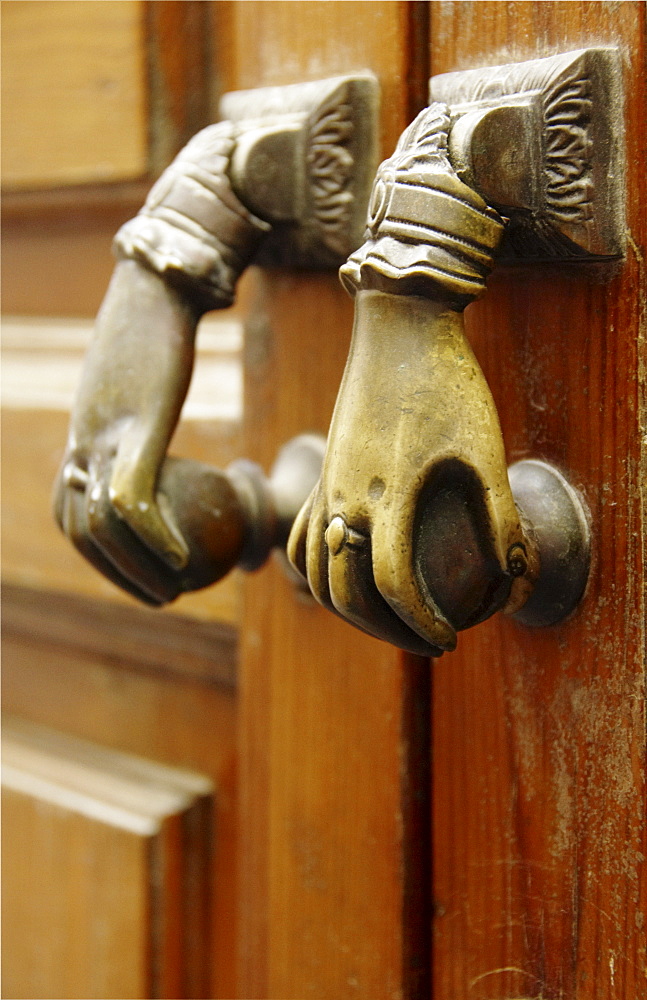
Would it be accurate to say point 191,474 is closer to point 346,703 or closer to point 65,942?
point 346,703

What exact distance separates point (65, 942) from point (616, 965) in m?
0.30

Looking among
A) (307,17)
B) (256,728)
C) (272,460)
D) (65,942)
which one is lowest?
(65,942)

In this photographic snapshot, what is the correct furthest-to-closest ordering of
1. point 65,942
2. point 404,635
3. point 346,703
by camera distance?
point 65,942 → point 346,703 → point 404,635

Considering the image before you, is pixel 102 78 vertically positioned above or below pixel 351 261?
above

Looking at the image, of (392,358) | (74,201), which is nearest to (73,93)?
(74,201)

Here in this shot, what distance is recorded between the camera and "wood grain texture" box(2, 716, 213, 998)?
471 mm

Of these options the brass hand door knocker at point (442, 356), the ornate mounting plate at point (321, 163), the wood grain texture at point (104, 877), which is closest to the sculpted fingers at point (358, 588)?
the brass hand door knocker at point (442, 356)

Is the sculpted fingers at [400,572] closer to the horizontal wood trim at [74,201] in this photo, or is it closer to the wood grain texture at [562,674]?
the wood grain texture at [562,674]

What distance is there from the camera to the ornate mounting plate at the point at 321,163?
34cm

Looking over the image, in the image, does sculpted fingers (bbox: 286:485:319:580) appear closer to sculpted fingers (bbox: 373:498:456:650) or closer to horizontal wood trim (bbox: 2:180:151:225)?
sculpted fingers (bbox: 373:498:456:650)

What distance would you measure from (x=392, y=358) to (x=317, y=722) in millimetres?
177

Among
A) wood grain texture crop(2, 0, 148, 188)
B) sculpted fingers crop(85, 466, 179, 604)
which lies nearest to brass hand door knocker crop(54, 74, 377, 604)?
sculpted fingers crop(85, 466, 179, 604)

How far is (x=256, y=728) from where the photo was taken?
0.42m

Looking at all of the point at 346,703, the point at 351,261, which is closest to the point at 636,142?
the point at 351,261
